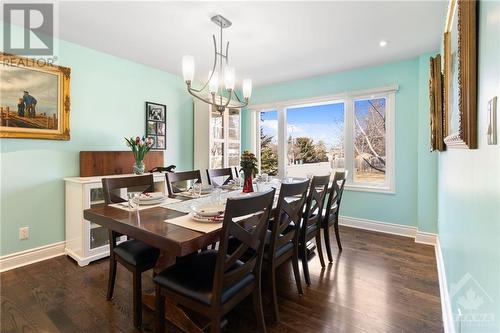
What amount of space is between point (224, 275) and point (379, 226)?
3.18 meters

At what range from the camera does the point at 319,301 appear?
198 centimetres

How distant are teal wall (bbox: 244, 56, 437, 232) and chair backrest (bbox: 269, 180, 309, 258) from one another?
222 cm

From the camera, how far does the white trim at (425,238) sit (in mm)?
3203

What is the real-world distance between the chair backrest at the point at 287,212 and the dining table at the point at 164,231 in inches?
18.3

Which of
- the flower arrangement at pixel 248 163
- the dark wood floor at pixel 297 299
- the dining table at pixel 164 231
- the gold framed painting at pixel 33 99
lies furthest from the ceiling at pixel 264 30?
the dark wood floor at pixel 297 299

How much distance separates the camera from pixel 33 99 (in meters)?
2.63

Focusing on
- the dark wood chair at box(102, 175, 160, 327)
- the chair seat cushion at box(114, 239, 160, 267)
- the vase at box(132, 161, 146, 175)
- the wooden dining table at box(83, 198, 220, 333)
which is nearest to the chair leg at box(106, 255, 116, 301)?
the dark wood chair at box(102, 175, 160, 327)

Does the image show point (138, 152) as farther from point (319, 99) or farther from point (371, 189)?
point (371, 189)

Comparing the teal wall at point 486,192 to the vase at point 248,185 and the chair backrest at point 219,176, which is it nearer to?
the vase at point 248,185

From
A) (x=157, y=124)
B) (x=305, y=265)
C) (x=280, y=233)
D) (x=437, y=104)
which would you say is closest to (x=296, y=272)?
(x=305, y=265)

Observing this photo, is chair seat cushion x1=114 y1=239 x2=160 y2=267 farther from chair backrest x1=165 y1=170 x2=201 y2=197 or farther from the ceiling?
the ceiling

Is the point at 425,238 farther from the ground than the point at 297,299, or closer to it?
farther from the ground

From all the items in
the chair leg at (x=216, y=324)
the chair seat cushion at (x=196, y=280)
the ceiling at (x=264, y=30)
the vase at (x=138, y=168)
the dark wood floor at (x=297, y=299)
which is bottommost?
the dark wood floor at (x=297, y=299)

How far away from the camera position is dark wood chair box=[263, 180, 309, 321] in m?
1.72
